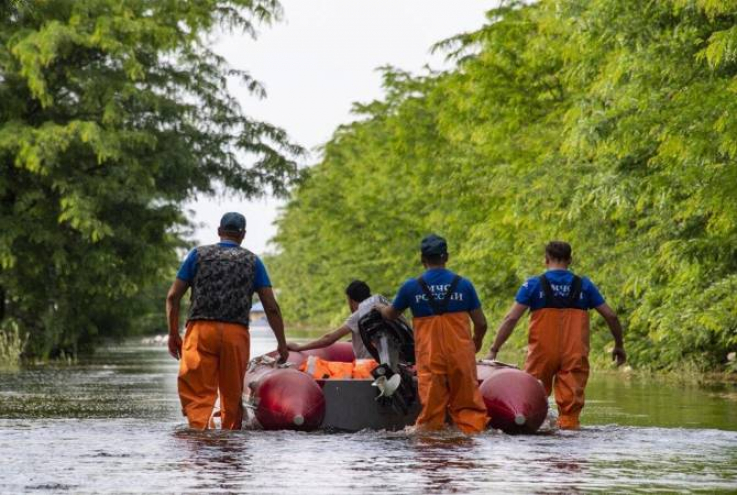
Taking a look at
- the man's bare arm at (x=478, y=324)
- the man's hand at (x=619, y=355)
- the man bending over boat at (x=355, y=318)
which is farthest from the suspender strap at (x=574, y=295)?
the man bending over boat at (x=355, y=318)

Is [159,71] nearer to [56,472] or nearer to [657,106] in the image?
[657,106]

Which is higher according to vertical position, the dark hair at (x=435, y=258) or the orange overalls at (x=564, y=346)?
the dark hair at (x=435, y=258)

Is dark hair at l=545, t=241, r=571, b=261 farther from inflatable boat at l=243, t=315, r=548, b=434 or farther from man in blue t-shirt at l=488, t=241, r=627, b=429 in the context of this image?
inflatable boat at l=243, t=315, r=548, b=434

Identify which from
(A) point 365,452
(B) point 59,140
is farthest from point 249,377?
(B) point 59,140

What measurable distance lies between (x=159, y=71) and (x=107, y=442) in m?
22.2

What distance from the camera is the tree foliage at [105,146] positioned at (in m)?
30.6

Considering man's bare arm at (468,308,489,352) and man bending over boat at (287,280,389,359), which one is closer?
man's bare arm at (468,308,489,352)

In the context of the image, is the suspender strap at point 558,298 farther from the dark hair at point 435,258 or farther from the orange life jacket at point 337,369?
the orange life jacket at point 337,369

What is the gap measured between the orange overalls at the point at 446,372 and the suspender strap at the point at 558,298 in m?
0.93

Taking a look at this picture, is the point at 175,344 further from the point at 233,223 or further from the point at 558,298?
the point at 558,298

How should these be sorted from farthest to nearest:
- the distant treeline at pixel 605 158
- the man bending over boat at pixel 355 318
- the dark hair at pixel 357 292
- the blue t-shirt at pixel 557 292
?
the distant treeline at pixel 605 158, the dark hair at pixel 357 292, the man bending over boat at pixel 355 318, the blue t-shirt at pixel 557 292

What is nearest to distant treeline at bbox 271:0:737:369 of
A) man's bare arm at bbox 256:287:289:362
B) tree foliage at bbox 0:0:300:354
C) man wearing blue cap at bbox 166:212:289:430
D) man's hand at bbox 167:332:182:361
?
tree foliage at bbox 0:0:300:354

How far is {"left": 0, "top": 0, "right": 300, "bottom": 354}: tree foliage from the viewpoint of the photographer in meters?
30.6

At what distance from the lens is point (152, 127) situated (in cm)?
3328
